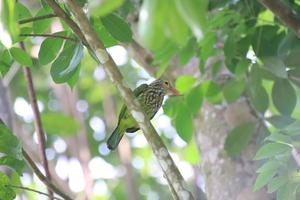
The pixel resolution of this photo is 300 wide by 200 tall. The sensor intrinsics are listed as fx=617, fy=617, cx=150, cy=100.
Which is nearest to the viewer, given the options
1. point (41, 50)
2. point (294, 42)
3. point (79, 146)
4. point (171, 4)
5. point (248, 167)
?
point (171, 4)

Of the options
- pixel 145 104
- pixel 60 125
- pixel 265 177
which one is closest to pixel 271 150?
pixel 265 177

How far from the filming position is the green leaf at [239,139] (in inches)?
96.3

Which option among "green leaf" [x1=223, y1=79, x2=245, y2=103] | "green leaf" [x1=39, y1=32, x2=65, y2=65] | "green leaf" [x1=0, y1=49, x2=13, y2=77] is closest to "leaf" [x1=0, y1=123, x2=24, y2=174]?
"green leaf" [x1=0, y1=49, x2=13, y2=77]

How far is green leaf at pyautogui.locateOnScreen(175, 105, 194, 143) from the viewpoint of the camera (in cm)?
250

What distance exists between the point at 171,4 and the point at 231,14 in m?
1.51

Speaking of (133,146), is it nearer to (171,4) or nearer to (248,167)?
(248,167)

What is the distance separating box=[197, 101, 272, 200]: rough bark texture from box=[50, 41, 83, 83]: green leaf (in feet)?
2.98

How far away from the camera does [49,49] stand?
1.98m

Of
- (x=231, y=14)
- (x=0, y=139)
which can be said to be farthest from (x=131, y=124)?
(x=0, y=139)

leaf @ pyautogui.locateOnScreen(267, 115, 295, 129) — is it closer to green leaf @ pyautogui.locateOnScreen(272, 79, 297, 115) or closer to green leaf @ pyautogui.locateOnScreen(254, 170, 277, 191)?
green leaf @ pyautogui.locateOnScreen(272, 79, 297, 115)

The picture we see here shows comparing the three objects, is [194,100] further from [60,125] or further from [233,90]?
[60,125]

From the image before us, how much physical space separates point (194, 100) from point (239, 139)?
26 cm

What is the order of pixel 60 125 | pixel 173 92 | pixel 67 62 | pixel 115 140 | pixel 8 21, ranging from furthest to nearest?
pixel 60 125 < pixel 173 92 < pixel 115 140 < pixel 67 62 < pixel 8 21

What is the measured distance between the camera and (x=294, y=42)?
2.22 meters
